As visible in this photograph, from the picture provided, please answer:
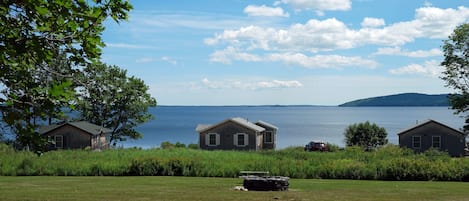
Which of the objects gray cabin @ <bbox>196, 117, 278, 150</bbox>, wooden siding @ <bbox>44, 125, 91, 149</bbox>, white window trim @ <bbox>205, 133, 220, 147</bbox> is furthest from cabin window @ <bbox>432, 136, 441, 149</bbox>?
wooden siding @ <bbox>44, 125, 91, 149</bbox>

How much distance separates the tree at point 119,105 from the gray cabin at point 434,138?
101ft

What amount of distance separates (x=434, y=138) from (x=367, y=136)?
12.7 m

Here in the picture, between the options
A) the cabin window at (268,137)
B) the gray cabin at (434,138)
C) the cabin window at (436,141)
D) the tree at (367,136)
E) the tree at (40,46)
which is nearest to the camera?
the tree at (40,46)

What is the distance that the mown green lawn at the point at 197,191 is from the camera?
61.8ft

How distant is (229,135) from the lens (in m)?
58.4

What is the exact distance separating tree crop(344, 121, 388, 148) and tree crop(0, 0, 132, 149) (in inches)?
2430

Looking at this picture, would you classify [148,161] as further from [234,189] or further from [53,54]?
[53,54]

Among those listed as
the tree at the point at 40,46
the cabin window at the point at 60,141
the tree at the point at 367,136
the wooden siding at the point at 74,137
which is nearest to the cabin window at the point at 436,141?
the tree at the point at 367,136

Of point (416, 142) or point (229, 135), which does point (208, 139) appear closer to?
point (229, 135)

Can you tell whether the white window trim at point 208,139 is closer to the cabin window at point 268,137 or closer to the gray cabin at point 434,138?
the cabin window at point 268,137

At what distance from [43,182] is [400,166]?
17.7 meters

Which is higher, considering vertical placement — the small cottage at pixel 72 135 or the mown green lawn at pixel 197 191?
the small cottage at pixel 72 135

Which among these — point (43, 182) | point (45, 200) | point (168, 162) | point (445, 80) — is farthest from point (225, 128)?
point (45, 200)

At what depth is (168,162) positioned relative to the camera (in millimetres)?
31391
